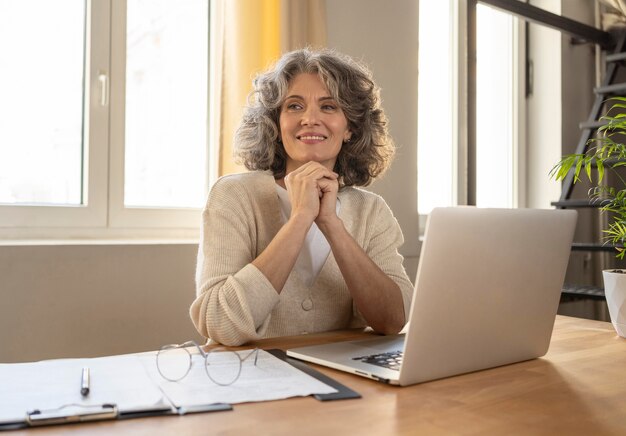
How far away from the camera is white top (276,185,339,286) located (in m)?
1.56

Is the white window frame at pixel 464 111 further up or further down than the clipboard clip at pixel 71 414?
further up

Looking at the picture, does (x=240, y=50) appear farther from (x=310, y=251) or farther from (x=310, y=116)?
(x=310, y=251)

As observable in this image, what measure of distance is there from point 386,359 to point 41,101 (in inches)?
63.1

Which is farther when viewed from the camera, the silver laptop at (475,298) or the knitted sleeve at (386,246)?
the knitted sleeve at (386,246)

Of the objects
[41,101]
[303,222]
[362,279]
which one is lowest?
[362,279]

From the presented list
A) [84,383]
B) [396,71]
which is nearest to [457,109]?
[396,71]

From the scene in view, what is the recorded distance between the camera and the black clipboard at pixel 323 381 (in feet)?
2.70

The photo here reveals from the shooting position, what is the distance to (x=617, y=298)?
1.34m

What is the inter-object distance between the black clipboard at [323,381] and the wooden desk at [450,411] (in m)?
0.01

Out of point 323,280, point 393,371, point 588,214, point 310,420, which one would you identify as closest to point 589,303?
point 588,214

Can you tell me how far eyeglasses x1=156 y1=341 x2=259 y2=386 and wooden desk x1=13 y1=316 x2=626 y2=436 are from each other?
0.13 meters

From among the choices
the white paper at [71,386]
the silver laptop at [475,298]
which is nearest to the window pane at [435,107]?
the silver laptop at [475,298]

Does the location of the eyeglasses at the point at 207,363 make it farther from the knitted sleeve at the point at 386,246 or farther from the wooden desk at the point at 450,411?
the knitted sleeve at the point at 386,246

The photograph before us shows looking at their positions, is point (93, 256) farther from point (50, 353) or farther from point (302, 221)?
point (302, 221)
